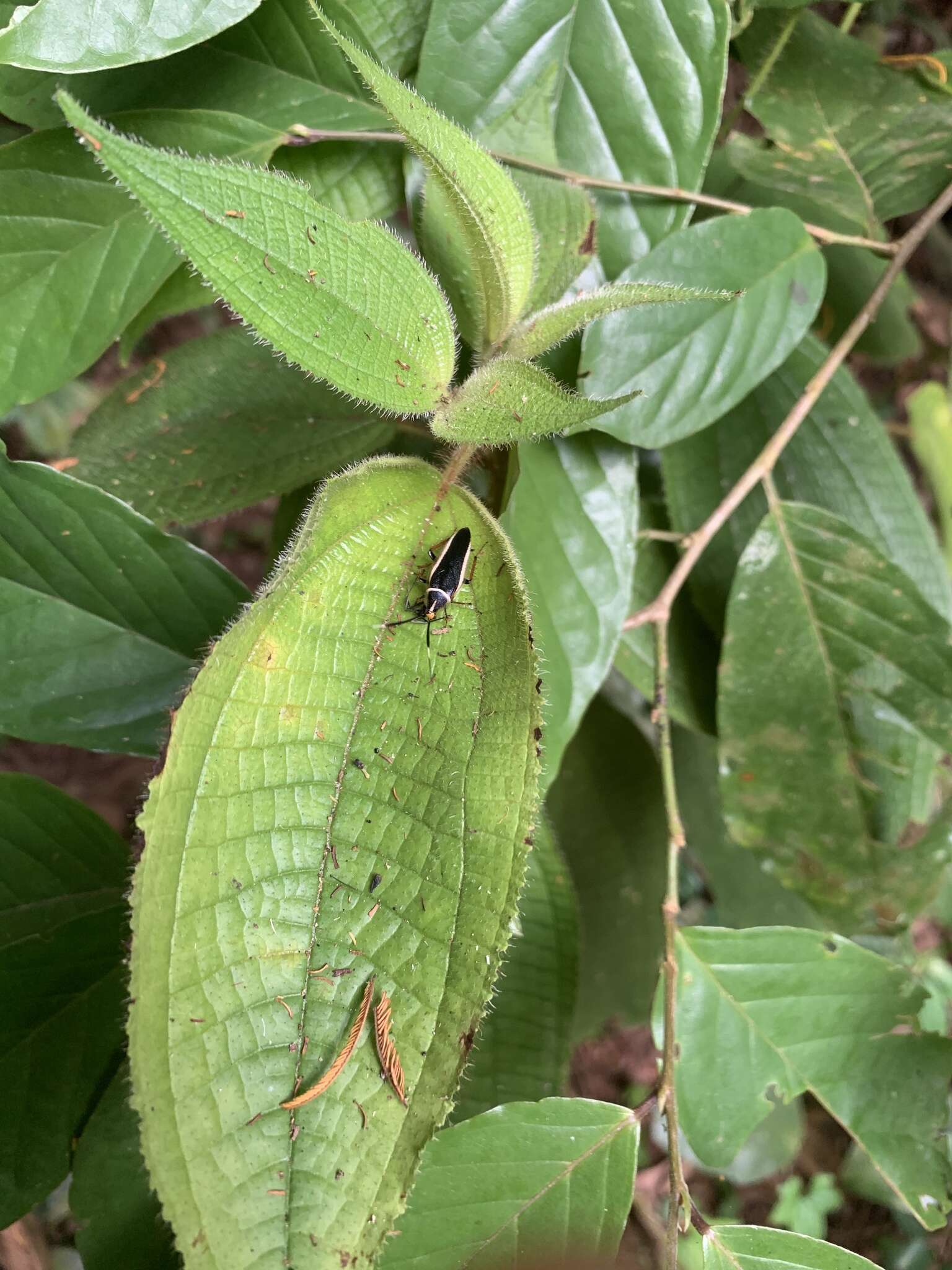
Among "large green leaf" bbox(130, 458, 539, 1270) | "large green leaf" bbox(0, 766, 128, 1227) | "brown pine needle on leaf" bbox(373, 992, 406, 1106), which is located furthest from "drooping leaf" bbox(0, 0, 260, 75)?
"brown pine needle on leaf" bbox(373, 992, 406, 1106)

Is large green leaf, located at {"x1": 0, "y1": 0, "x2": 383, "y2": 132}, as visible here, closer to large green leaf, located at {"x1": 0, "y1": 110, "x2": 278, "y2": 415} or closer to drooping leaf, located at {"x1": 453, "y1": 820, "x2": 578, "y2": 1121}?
large green leaf, located at {"x1": 0, "y1": 110, "x2": 278, "y2": 415}

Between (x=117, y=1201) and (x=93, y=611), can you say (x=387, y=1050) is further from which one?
(x=93, y=611)

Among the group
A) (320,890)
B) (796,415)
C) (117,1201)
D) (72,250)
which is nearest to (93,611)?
(72,250)

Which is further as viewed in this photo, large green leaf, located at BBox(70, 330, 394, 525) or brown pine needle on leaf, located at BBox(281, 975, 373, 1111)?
large green leaf, located at BBox(70, 330, 394, 525)

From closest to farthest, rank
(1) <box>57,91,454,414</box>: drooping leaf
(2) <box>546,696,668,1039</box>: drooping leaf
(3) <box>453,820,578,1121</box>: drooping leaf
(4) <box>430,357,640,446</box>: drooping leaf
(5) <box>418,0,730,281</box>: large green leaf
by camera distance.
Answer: (1) <box>57,91,454,414</box>: drooping leaf → (4) <box>430,357,640,446</box>: drooping leaf → (5) <box>418,0,730,281</box>: large green leaf → (3) <box>453,820,578,1121</box>: drooping leaf → (2) <box>546,696,668,1039</box>: drooping leaf

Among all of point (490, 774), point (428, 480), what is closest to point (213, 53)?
point (428, 480)

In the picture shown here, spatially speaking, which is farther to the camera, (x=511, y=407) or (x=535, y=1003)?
(x=535, y=1003)

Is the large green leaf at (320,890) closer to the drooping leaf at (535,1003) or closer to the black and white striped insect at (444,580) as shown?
the black and white striped insect at (444,580)
